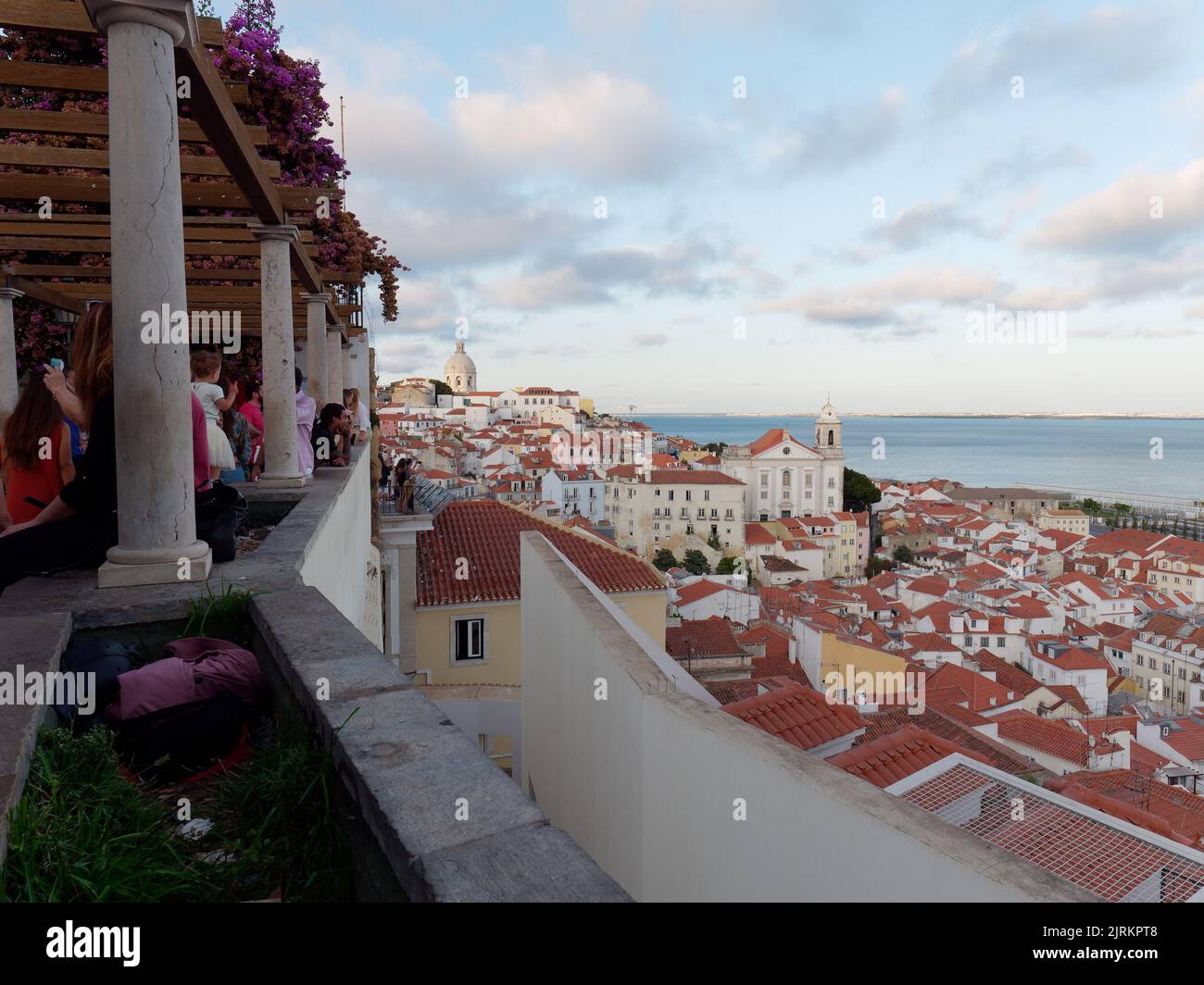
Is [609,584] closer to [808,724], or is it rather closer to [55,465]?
[808,724]

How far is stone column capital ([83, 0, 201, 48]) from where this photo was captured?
3.21 metres

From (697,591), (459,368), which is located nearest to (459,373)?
(459,368)

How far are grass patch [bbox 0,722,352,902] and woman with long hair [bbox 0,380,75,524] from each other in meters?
1.99

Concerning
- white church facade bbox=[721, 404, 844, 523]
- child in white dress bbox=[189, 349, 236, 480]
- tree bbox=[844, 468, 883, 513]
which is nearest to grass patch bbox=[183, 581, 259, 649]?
child in white dress bbox=[189, 349, 236, 480]

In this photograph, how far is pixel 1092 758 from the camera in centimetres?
2366

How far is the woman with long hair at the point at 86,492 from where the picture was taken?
341cm

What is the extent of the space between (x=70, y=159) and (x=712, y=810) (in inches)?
217

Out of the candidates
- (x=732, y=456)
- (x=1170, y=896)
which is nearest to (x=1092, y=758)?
(x=1170, y=896)

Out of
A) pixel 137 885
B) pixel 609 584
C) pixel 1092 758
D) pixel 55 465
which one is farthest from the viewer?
pixel 1092 758

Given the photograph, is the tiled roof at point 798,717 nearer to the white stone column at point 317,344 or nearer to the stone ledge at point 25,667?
the stone ledge at point 25,667

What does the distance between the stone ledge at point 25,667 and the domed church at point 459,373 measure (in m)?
148

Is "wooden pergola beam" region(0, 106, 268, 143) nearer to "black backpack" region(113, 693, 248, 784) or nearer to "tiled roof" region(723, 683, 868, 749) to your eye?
"black backpack" region(113, 693, 248, 784)

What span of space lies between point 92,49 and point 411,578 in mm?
8311

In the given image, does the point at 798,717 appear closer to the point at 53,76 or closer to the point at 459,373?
the point at 53,76
